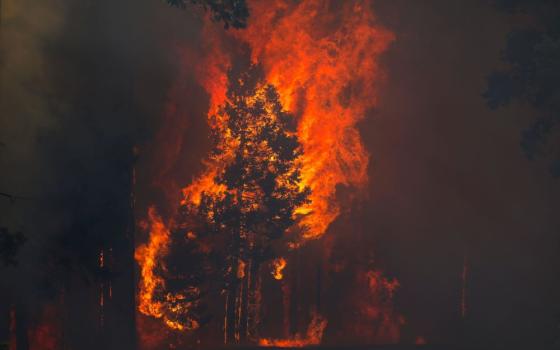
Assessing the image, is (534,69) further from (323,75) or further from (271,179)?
(271,179)

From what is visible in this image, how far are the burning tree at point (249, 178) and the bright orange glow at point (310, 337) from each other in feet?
7.32

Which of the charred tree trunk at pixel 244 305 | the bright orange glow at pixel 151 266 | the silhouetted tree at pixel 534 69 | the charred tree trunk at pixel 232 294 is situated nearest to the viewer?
the silhouetted tree at pixel 534 69

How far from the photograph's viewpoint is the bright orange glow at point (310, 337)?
70.8ft

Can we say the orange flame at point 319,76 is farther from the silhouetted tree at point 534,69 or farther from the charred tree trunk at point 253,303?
the silhouetted tree at point 534,69

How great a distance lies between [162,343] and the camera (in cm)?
2094

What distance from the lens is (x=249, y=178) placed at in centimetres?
2066

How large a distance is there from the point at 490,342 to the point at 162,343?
10.8 metres

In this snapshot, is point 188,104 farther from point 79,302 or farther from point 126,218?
point 79,302

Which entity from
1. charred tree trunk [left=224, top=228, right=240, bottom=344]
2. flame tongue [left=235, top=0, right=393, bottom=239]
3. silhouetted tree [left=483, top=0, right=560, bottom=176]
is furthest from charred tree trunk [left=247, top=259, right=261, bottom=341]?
silhouetted tree [left=483, top=0, right=560, bottom=176]

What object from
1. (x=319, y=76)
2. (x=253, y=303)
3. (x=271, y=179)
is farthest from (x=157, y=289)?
(x=319, y=76)

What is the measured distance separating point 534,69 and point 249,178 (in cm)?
899

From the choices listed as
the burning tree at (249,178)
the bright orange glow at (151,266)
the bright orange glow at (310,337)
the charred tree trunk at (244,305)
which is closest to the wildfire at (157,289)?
the bright orange glow at (151,266)

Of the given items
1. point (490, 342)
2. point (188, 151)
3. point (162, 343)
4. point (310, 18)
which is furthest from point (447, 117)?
point (162, 343)

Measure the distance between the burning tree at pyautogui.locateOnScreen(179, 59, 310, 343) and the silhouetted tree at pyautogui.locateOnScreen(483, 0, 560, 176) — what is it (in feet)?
21.6
